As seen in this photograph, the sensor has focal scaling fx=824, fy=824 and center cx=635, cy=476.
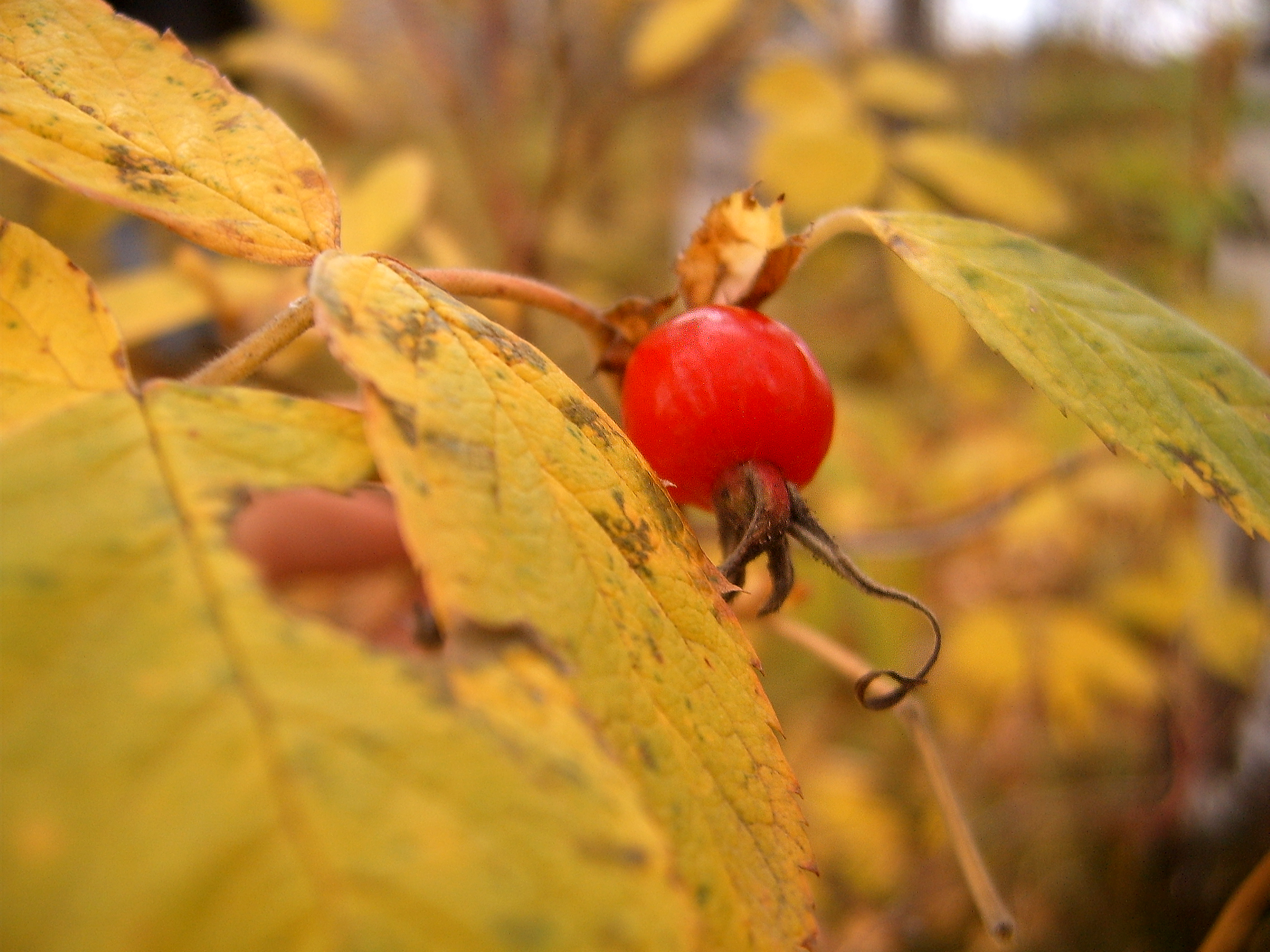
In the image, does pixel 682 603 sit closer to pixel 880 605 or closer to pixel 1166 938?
pixel 880 605

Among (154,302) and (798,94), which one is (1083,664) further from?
(154,302)

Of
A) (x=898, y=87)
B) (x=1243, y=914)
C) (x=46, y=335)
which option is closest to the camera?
(x=46, y=335)

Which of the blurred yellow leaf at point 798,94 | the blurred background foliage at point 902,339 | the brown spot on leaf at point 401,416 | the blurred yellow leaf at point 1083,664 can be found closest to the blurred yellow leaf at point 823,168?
the blurred background foliage at point 902,339

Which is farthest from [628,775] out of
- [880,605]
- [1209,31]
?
[1209,31]

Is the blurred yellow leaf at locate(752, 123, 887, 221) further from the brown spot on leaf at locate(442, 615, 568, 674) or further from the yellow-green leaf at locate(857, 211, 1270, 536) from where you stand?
the brown spot on leaf at locate(442, 615, 568, 674)

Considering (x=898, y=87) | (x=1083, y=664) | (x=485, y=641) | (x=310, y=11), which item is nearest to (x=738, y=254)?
(x=485, y=641)

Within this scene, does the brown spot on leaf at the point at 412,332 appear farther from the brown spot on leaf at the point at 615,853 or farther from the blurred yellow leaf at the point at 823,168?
the blurred yellow leaf at the point at 823,168

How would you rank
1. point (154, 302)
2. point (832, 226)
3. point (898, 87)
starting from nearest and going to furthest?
point (832, 226) → point (154, 302) → point (898, 87)
